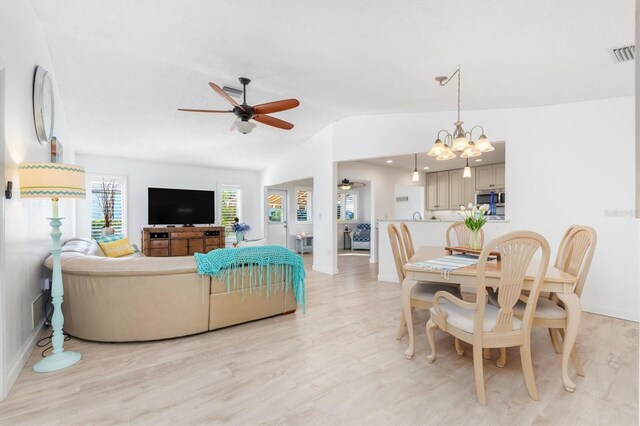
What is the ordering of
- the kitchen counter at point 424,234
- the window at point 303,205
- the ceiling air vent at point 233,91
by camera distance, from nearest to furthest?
the ceiling air vent at point 233,91 < the kitchen counter at point 424,234 < the window at point 303,205

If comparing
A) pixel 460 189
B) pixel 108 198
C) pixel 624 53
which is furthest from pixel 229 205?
pixel 624 53

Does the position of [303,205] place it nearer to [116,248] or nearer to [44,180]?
[116,248]

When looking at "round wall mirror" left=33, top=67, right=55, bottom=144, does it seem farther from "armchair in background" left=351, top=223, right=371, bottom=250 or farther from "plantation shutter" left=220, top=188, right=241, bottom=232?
"armchair in background" left=351, top=223, right=371, bottom=250

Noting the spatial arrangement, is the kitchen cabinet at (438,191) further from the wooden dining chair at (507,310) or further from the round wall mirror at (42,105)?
the round wall mirror at (42,105)

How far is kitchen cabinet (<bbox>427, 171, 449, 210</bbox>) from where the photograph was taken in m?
7.66

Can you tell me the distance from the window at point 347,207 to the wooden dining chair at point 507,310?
7315 mm

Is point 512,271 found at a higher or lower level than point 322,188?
lower

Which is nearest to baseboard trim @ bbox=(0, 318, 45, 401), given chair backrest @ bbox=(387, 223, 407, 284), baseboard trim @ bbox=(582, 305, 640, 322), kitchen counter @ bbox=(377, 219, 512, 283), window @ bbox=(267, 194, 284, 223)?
chair backrest @ bbox=(387, 223, 407, 284)

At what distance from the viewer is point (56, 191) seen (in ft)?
6.49

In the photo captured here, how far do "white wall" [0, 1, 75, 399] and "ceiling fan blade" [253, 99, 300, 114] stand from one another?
184 cm

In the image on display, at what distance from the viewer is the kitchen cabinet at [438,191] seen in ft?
25.1

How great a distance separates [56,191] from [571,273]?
3.75 meters

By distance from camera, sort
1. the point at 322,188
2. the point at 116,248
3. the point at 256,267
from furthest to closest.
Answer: the point at 322,188 < the point at 116,248 < the point at 256,267

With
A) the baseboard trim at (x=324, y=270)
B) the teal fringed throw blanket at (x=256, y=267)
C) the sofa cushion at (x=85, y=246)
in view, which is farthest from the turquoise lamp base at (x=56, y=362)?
the baseboard trim at (x=324, y=270)
